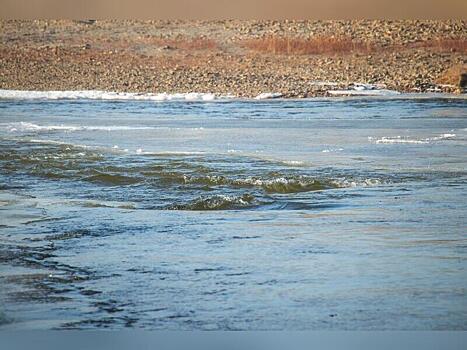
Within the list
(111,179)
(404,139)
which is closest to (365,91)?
(404,139)

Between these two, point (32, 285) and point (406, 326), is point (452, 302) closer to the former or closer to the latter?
point (406, 326)

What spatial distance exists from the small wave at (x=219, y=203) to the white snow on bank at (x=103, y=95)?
7.28m

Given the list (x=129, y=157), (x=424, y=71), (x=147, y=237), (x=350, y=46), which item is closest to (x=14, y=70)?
(x=424, y=71)

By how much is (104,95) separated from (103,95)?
0.02 metres

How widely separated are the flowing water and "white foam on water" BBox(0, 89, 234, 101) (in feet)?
15.4

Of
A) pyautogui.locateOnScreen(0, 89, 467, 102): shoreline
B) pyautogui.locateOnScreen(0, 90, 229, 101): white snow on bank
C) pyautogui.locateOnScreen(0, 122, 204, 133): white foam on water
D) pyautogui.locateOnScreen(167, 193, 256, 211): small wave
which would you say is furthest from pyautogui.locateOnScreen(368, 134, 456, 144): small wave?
pyautogui.locateOnScreen(0, 90, 229, 101): white snow on bank

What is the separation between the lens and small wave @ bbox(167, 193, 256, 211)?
3.23 meters

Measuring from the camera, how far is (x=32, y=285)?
6.57ft

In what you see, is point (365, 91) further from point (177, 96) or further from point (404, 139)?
point (404, 139)

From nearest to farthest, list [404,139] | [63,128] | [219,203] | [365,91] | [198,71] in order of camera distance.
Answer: [219,203]
[404,139]
[63,128]
[365,91]
[198,71]

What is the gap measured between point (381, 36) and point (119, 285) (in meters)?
1.37

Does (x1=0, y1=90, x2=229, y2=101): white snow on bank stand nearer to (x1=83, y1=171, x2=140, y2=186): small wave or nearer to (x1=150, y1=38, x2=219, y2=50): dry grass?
(x1=150, y1=38, x2=219, y2=50): dry grass

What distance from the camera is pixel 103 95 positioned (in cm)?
1125

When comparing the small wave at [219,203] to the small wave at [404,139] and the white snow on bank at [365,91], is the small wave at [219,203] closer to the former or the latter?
the small wave at [404,139]
